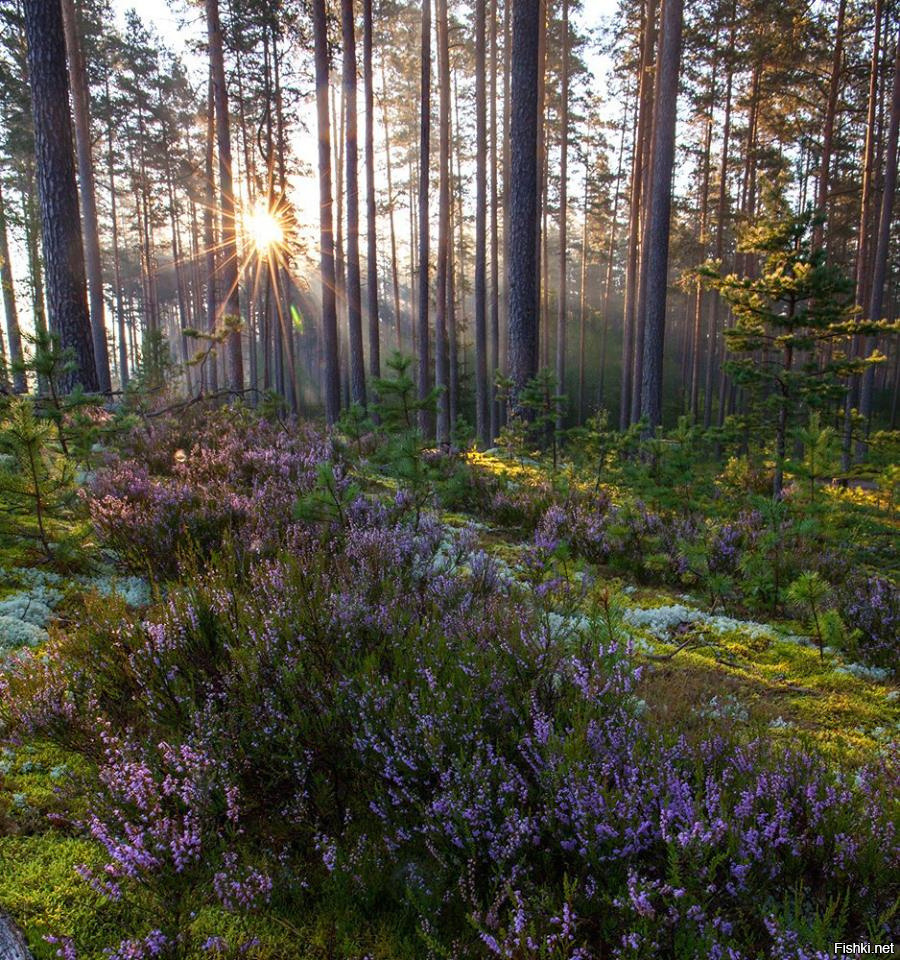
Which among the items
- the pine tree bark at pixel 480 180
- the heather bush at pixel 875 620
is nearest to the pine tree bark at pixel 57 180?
the heather bush at pixel 875 620

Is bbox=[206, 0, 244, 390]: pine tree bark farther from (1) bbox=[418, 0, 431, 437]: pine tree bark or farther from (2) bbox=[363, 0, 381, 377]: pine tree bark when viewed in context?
(1) bbox=[418, 0, 431, 437]: pine tree bark

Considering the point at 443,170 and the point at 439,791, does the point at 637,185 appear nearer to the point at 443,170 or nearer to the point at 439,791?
the point at 443,170

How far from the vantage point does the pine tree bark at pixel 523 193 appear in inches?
380

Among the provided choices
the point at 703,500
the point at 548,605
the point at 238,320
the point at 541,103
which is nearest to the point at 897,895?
the point at 548,605

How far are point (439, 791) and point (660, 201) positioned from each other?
42.7ft

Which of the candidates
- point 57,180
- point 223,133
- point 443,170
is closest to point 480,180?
point 443,170

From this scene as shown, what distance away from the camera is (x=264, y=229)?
83.0ft

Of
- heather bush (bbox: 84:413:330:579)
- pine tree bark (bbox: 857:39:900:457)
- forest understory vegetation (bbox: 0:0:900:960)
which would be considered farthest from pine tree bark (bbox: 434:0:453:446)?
pine tree bark (bbox: 857:39:900:457)

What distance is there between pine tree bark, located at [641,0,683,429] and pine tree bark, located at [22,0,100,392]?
1023 centimetres

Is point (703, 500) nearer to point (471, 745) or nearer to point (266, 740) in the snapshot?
point (471, 745)

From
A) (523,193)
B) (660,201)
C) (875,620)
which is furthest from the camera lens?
(660,201)

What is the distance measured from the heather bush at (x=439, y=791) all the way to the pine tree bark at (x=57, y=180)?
26.5 ft

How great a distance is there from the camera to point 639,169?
66.7 ft

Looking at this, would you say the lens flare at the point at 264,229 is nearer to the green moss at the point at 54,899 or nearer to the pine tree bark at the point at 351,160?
the pine tree bark at the point at 351,160
